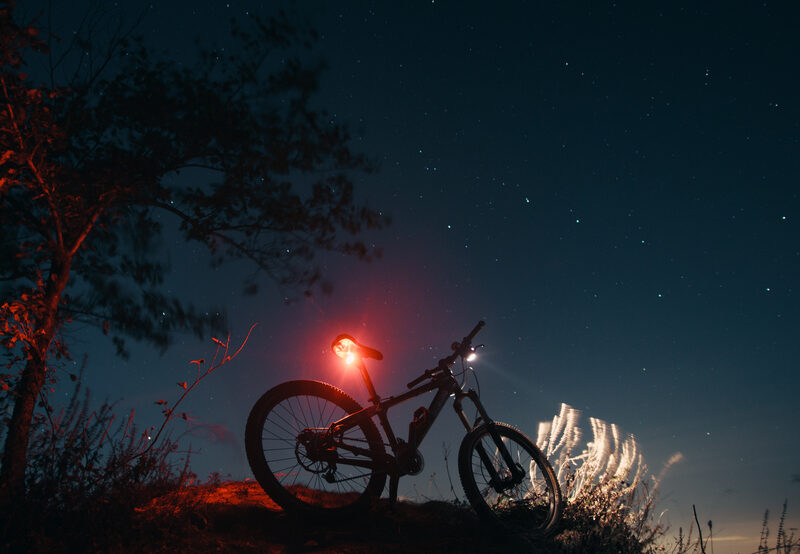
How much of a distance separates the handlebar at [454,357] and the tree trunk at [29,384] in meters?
3.62

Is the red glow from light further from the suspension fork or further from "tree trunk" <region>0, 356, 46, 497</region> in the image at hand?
"tree trunk" <region>0, 356, 46, 497</region>

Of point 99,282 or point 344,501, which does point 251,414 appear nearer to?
point 344,501

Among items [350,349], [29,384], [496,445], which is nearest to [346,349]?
[350,349]

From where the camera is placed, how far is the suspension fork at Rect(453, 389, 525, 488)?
5.14 m

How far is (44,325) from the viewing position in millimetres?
5793

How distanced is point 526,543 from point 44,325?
5.60 meters

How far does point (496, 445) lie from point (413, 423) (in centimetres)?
93

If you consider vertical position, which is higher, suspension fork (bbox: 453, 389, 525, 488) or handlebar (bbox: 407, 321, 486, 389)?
handlebar (bbox: 407, 321, 486, 389)

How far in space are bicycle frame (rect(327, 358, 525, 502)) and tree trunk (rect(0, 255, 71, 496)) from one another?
3034mm

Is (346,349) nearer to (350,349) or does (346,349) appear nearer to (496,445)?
(350,349)

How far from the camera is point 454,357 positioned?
17.2 ft

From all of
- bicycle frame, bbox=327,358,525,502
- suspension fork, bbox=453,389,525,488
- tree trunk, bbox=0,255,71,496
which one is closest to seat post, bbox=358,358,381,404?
bicycle frame, bbox=327,358,525,502

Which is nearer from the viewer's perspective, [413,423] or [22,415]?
[413,423]

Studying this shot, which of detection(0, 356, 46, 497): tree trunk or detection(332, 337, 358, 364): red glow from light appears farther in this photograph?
detection(0, 356, 46, 497): tree trunk
